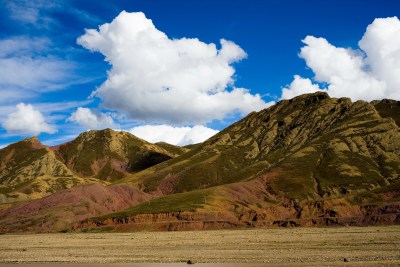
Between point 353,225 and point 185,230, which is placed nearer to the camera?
point 353,225

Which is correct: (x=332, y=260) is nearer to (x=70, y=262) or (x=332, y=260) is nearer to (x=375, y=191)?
(x=70, y=262)

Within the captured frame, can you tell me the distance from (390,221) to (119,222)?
9874cm

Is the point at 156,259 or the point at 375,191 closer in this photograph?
the point at 156,259

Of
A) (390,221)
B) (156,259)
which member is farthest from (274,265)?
(390,221)

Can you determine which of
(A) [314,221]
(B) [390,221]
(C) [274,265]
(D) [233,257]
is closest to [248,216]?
(A) [314,221]

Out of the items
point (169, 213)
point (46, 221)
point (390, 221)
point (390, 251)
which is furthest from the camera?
point (46, 221)

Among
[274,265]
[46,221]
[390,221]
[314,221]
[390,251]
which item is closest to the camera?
[274,265]

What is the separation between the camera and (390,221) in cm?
14488

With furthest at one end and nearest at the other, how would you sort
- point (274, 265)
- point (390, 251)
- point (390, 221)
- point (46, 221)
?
point (46, 221), point (390, 221), point (390, 251), point (274, 265)

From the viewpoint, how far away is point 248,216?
179 metres

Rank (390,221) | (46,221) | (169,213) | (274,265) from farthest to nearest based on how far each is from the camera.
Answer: (46,221), (169,213), (390,221), (274,265)

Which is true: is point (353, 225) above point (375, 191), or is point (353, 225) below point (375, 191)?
below

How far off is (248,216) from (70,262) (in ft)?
408

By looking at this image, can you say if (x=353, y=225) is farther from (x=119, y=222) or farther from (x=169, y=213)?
(x=119, y=222)
